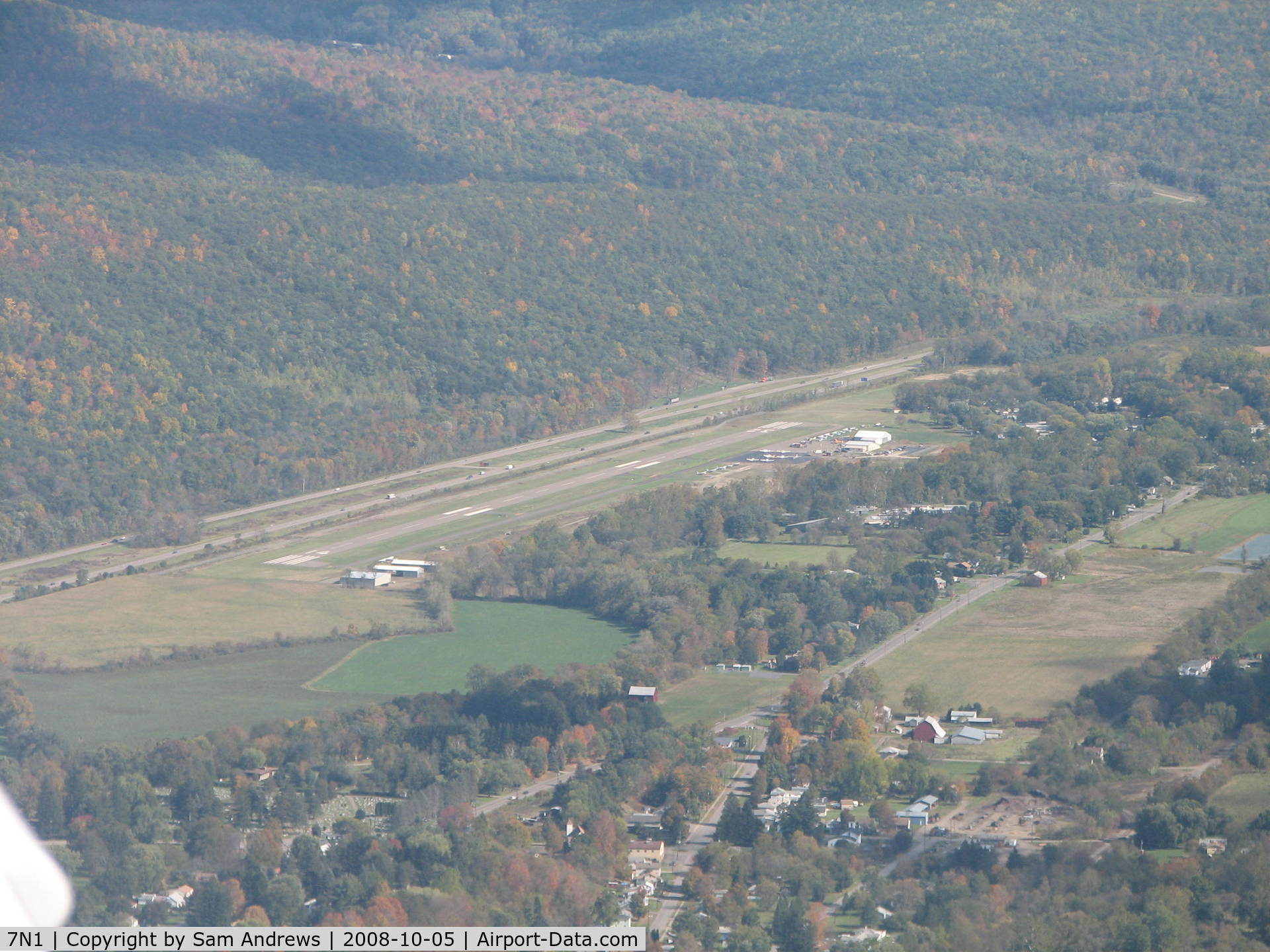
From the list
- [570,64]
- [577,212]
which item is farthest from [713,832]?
[570,64]

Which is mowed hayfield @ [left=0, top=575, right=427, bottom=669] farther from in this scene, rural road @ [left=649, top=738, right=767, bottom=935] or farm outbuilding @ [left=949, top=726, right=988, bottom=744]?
farm outbuilding @ [left=949, top=726, right=988, bottom=744]

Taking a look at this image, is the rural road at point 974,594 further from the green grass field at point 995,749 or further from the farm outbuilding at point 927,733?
the green grass field at point 995,749

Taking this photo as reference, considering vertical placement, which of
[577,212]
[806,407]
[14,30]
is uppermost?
[14,30]

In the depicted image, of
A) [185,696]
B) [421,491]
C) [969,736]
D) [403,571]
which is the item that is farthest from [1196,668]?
[421,491]

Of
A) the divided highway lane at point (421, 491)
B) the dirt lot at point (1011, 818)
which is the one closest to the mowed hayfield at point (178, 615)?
the divided highway lane at point (421, 491)

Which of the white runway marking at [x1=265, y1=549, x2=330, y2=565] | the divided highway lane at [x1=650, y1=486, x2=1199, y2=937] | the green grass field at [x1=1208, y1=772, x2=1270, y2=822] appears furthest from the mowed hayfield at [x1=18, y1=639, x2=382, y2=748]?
the green grass field at [x1=1208, y1=772, x2=1270, y2=822]

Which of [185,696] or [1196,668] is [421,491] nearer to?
[185,696]

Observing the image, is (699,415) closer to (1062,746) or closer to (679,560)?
(679,560)

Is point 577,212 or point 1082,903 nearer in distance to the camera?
point 1082,903
